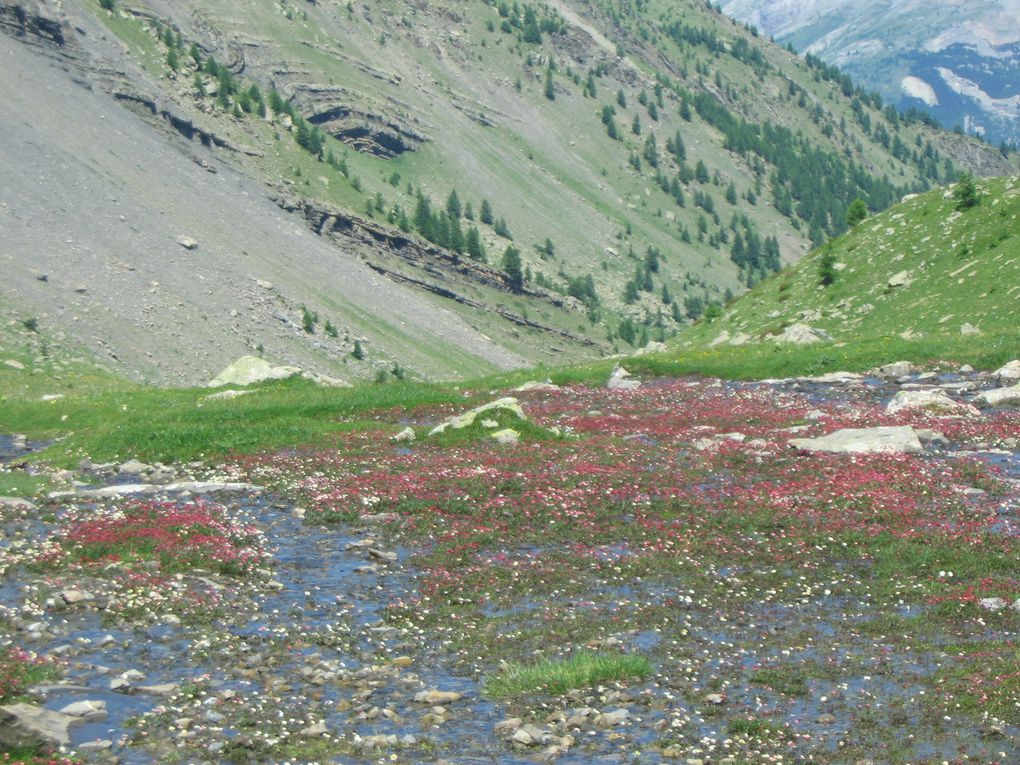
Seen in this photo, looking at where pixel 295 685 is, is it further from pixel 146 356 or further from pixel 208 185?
pixel 208 185

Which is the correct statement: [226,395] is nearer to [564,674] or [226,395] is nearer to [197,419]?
[197,419]

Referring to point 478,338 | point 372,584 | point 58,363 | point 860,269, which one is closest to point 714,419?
point 372,584

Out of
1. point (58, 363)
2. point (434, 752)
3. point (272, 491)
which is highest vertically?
point (434, 752)

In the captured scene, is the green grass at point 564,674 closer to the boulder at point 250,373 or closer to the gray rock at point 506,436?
the gray rock at point 506,436

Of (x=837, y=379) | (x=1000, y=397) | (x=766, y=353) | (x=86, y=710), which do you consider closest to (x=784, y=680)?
(x=86, y=710)

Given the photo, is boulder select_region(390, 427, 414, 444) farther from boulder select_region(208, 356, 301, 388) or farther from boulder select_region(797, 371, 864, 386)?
boulder select_region(208, 356, 301, 388)

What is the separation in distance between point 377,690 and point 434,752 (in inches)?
93.5

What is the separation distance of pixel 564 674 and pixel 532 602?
4503 mm

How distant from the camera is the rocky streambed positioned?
1362cm

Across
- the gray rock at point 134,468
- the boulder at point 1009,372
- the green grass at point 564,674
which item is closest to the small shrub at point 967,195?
the boulder at point 1009,372

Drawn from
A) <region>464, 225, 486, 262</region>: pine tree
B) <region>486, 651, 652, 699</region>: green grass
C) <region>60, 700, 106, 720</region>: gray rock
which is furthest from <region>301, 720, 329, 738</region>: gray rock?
<region>464, 225, 486, 262</region>: pine tree

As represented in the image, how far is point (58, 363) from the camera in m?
75.7

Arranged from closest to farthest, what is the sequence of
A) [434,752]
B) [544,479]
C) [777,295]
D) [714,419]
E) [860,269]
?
[434,752], [544,479], [714,419], [860,269], [777,295]

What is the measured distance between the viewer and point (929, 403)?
37938 mm
